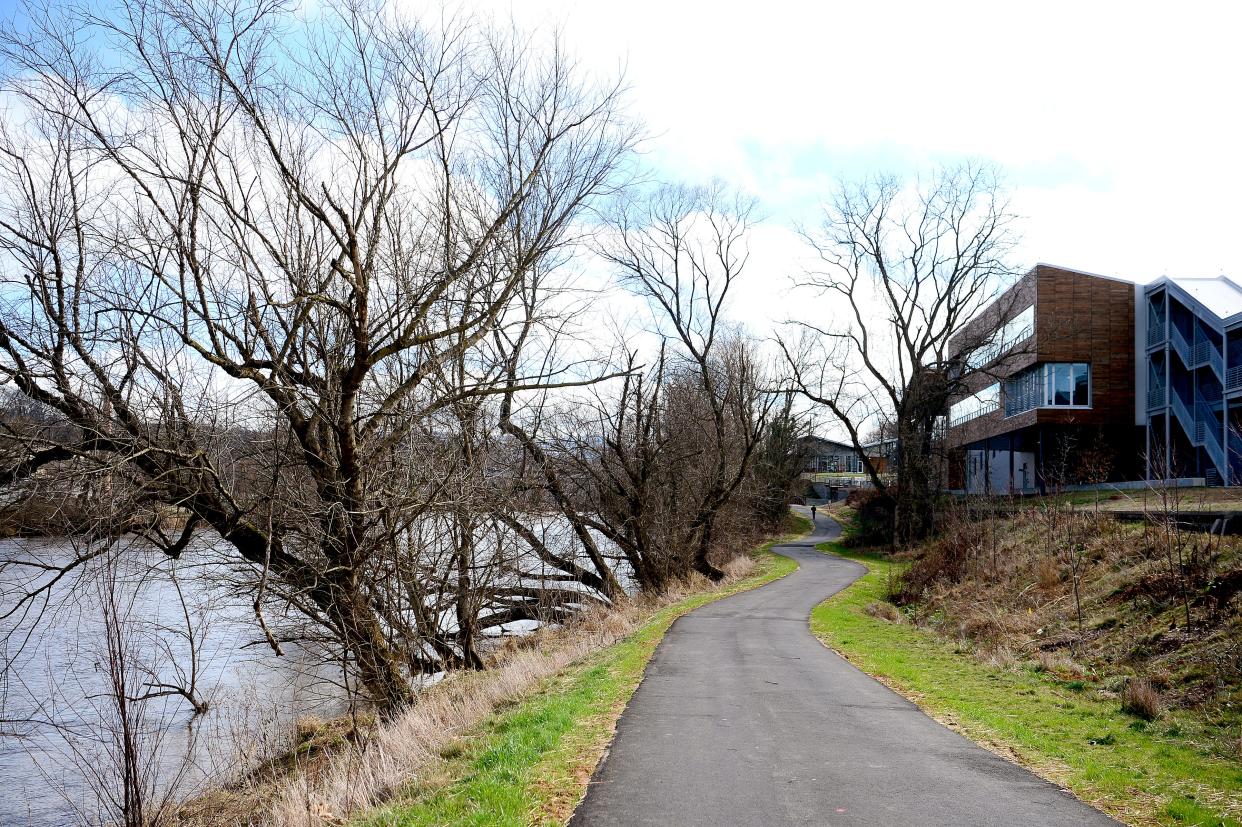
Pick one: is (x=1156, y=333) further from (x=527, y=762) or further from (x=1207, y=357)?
(x=527, y=762)

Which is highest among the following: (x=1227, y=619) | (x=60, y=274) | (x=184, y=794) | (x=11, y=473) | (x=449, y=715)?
(x=60, y=274)

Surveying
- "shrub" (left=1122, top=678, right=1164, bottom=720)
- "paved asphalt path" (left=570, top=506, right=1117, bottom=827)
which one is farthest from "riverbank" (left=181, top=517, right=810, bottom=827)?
"shrub" (left=1122, top=678, right=1164, bottom=720)

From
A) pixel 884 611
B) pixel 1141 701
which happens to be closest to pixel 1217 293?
pixel 884 611

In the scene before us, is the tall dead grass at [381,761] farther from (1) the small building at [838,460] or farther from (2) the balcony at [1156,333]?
(1) the small building at [838,460]

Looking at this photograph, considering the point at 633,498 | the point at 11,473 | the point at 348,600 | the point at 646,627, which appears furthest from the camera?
the point at 633,498

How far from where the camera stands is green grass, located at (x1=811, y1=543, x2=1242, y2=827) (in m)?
7.54

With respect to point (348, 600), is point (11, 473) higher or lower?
higher

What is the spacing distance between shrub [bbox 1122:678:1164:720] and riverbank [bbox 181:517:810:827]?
629 cm

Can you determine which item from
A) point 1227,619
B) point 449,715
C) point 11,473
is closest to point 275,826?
point 449,715

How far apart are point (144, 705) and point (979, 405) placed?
61.1 meters

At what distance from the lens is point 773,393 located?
121 ft

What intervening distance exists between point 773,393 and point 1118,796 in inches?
1172

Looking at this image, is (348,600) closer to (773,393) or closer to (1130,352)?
(773,393)

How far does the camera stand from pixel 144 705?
29.6ft
